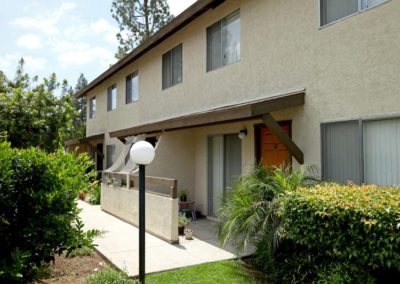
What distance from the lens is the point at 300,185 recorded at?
6.37 metres

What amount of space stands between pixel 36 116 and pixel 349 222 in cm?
1187

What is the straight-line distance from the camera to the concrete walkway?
6.94m

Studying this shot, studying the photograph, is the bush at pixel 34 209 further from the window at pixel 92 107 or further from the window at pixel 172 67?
the window at pixel 92 107

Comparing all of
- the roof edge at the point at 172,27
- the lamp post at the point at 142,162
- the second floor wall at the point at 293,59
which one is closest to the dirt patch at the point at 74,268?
the lamp post at the point at 142,162

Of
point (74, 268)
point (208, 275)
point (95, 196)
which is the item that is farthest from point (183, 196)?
point (95, 196)

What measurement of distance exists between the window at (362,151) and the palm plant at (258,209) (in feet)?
1.91

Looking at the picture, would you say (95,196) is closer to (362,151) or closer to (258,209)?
(258,209)

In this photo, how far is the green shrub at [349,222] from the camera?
452 centimetres

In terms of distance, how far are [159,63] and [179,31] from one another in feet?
6.68

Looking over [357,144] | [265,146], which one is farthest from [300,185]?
[265,146]

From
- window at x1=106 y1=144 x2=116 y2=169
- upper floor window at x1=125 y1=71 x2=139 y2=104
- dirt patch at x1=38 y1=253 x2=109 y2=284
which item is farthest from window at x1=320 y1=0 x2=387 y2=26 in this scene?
window at x1=106 y1=144 x2=116 y2=169

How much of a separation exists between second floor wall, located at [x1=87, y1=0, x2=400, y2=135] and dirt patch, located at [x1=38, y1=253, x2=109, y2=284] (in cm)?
542

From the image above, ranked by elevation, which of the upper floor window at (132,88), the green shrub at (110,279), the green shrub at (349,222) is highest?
the upper floor window at (132,88)

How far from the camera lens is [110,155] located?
2025 cm
